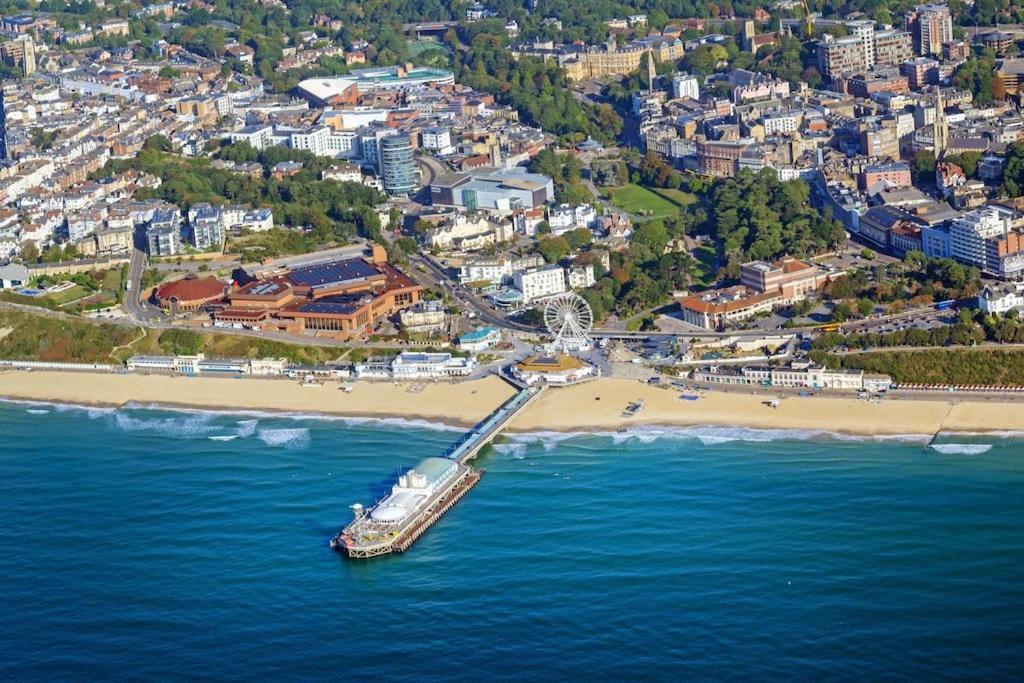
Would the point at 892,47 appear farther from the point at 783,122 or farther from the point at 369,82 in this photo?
the point at 369,82

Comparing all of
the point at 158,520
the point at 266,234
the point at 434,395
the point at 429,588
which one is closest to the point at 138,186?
the point at 266,234

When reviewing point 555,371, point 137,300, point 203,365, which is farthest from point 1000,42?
point 203,365

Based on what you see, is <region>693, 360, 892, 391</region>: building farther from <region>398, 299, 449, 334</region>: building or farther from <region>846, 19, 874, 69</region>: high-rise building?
<region>846, 19, 874, 69</region>: high-rise building

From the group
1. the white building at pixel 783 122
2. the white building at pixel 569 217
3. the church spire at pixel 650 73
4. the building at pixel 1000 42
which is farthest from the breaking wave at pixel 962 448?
the church spire at pixel 650 73

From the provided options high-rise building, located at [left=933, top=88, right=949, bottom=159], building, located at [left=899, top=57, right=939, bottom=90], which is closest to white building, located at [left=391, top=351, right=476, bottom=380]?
high-rise building, located at [left=933, top=88, right=949, bottom=159]

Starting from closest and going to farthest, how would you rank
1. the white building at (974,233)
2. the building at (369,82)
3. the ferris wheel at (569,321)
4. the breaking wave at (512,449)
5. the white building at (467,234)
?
the breaking wave at (512,449) < the ferris wheel at (569,321) < the white building at (974,233) < the white building at (467,234) < the building at (369,82)

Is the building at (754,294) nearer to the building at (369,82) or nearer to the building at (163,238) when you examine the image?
the building at (163,238)

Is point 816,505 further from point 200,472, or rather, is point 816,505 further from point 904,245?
point 904,245
